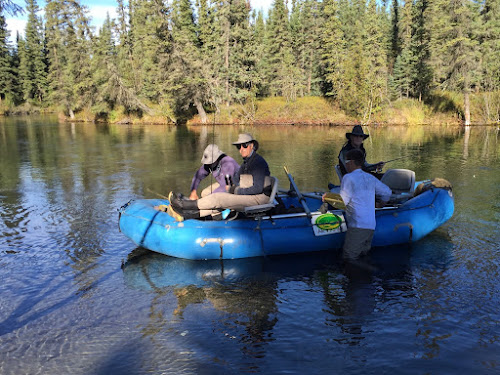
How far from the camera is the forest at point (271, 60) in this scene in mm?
37656

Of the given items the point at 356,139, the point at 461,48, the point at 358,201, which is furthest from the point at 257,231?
the point at 461,48

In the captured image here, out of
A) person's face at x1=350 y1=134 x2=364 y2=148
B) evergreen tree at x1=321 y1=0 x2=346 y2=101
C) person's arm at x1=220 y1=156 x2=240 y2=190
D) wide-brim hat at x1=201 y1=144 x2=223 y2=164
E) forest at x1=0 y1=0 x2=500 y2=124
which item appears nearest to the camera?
wide-brim hat at x1=201 y1=144 x2=223 y2=164

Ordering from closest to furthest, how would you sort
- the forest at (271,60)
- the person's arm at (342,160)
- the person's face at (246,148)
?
the person's face at (246,148), the person's arm at (342,160), the forest at (271,60)

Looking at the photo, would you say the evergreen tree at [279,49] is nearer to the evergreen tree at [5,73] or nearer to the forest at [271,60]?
the forest at [271,60]

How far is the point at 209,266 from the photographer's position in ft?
23.1

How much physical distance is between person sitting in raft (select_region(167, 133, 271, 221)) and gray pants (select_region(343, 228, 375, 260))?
153cm

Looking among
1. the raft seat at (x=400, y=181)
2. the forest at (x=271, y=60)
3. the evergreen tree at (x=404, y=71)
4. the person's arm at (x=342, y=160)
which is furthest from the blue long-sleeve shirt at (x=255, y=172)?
the evergreen tree at (x=404, y=71)

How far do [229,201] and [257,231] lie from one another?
71 cm

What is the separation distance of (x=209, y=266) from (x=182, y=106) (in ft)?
119

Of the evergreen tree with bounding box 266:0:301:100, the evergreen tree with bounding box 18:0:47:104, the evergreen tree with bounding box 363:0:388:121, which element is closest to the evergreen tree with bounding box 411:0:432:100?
the evergreen tree with bounding box 363:0:388:121

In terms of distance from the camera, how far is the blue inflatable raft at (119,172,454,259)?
696 centimetres

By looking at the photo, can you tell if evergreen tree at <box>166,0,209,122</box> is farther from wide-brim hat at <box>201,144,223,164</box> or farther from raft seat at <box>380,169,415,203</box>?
wide-brim hat at <box>201,144,223,164</box>

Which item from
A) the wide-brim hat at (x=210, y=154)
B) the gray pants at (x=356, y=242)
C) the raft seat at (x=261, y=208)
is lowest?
the gray pants at (x=356, y=242)

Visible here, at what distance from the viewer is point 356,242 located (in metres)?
6.64
